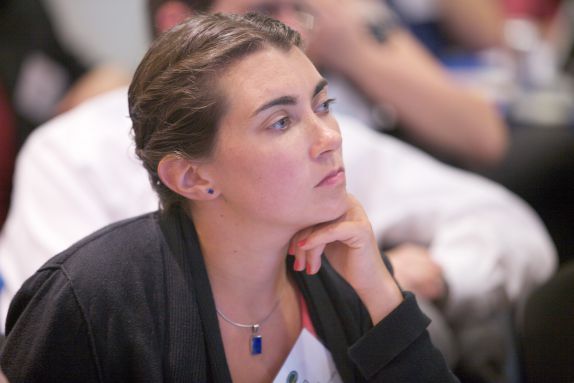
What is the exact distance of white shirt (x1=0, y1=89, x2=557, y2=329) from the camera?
1210mm

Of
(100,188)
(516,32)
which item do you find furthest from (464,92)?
(100,188)

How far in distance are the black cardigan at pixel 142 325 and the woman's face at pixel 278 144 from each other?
11cm

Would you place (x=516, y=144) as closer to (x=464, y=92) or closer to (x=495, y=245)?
(x=464, y=92)

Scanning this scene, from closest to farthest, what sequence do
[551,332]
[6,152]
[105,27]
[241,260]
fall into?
[241,260]
[551,332]
[6,152]
[105,27]

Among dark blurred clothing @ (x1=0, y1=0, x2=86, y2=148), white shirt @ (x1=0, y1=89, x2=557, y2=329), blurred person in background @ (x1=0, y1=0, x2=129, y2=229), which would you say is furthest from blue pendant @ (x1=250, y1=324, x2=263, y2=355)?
dark blurred clothing @ (x1=0, y1=0, x2=86, y2=148)

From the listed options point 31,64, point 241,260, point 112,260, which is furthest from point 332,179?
point 31,64

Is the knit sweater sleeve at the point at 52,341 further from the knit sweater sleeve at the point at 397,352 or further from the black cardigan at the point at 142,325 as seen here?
the knit sweater sleeve at the point at 397,352

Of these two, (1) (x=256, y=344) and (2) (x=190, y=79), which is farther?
(1) (x=256, y=344)

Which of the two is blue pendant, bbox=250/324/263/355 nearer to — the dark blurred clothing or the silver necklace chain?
the silver necklace chain

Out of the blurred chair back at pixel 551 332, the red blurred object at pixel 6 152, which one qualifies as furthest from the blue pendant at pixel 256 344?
the red blurred object at pixel 6 152

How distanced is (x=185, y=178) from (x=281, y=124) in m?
0.12

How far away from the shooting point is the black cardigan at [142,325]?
2.44 feet

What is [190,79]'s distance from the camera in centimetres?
73

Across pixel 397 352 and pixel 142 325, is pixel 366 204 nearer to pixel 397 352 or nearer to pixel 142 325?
pixel 397 352
